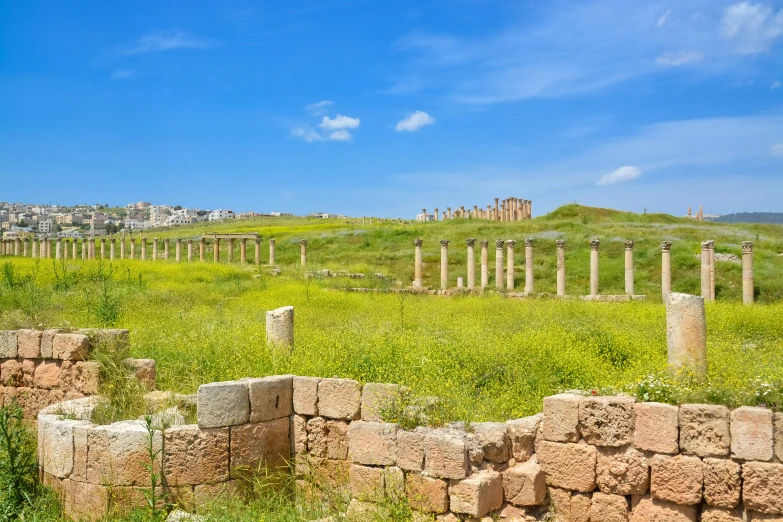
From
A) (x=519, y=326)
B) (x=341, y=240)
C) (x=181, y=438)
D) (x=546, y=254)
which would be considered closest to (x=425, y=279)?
(x=546, y=254)

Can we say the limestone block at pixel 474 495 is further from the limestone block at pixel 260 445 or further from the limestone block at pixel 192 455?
the limestone block at pixel 192 455

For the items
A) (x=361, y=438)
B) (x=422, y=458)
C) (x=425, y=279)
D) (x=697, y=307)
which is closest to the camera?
(x=422, y=458)

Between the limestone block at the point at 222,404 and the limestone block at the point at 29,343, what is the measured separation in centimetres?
405

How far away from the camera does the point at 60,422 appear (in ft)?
23.8

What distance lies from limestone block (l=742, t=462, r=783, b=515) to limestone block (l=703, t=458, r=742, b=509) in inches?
2.4

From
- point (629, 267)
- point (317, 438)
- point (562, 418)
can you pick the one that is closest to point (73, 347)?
point (317, 438)

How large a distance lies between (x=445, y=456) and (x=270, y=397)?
2315 millimetres

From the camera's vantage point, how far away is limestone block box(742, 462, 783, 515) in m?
5.53

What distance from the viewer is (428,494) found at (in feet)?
20.0

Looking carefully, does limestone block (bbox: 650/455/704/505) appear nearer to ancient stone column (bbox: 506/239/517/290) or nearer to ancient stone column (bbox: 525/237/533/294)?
ancient stone column (bbox: 525/237/533/294)

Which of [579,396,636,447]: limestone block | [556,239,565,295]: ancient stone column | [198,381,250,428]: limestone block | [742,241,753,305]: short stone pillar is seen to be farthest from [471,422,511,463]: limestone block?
[556,239,565,295]: ancient stone column

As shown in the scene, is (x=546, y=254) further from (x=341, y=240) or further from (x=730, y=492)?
(x=730, y=492)

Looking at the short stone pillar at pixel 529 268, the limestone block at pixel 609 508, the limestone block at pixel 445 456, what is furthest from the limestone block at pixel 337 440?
the short stone pillar at pixel 529 268

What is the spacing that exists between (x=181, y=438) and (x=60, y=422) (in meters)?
1.53
